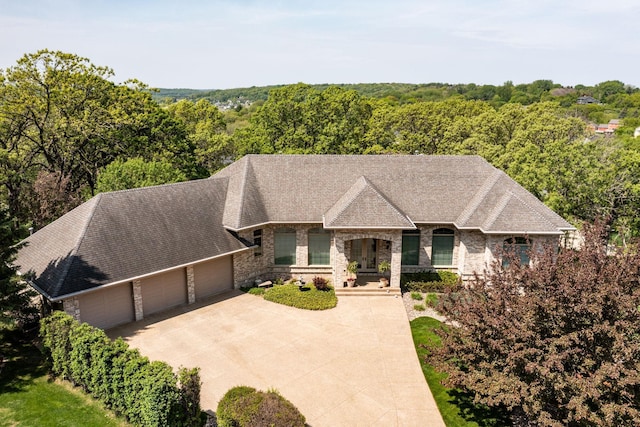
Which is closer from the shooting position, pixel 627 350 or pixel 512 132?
pixel 627 350

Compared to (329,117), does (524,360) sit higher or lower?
lower

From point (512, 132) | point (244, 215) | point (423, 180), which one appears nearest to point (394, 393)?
point (244, 215)

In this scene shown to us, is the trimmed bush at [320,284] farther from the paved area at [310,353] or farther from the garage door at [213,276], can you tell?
the garage door at [213,276]

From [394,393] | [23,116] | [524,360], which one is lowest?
[394,393]

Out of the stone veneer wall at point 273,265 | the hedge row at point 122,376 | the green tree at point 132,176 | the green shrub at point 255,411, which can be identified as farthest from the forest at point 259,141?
the green shrub at point 255,411

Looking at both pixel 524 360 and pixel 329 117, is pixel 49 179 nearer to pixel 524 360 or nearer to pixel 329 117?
pixel 329 117

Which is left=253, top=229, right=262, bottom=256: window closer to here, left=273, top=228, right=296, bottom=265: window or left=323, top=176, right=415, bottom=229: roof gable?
left=273, top=228, right=296, bottom=265: window

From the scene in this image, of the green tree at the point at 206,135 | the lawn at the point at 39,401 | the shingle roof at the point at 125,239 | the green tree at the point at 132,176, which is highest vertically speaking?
the green tree at the point at 206,135
